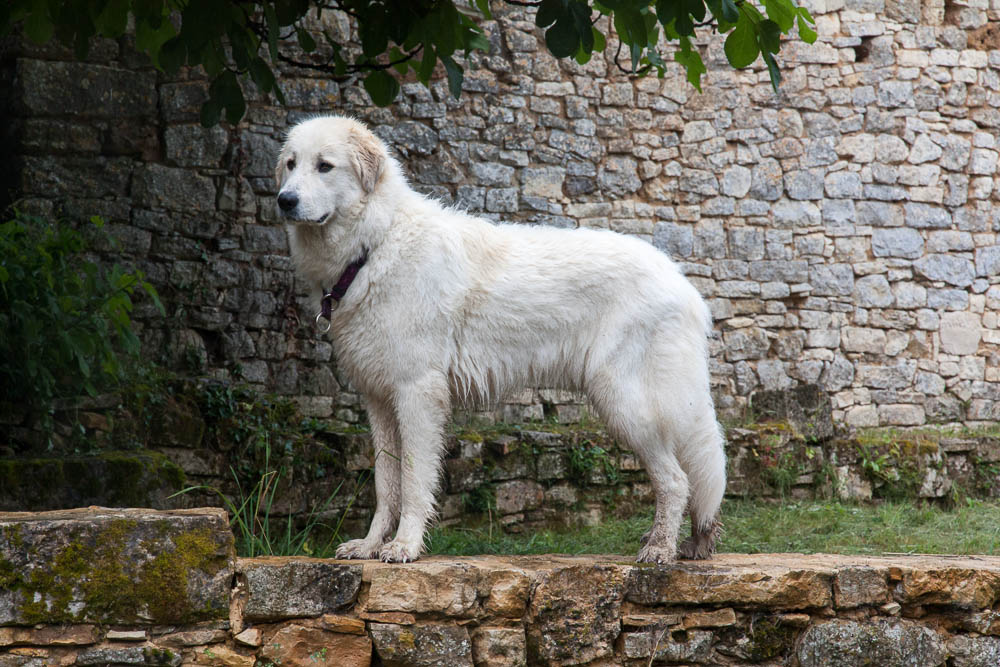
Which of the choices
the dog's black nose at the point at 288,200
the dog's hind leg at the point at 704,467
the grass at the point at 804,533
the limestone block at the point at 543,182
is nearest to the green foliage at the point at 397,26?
the dog's black nose at the point at 288,200

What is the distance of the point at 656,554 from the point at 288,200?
5.98 feet

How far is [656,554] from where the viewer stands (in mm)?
3531

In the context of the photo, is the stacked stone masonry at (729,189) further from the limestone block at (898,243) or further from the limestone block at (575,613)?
the limestone block at (575,613)

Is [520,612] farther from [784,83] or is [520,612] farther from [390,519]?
[784,83]

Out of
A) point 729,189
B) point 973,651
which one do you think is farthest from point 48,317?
point 729,189

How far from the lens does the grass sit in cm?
533

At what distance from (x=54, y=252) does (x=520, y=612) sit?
9.55 feet

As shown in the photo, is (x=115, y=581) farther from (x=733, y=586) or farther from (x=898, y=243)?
(x=898, y=243)

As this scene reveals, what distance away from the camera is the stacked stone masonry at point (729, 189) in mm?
7305

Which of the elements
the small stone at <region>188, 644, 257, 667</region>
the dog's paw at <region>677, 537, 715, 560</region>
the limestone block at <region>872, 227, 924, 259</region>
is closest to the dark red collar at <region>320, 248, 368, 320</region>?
the small stone at <region>188, 644, 257, 667</region>

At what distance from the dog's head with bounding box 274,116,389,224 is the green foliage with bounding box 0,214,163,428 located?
1476 millimetres

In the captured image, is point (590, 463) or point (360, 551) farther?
point (590, 463)

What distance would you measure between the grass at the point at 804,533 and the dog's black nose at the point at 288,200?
190 cm

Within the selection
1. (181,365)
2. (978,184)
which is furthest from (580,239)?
(978,184)
